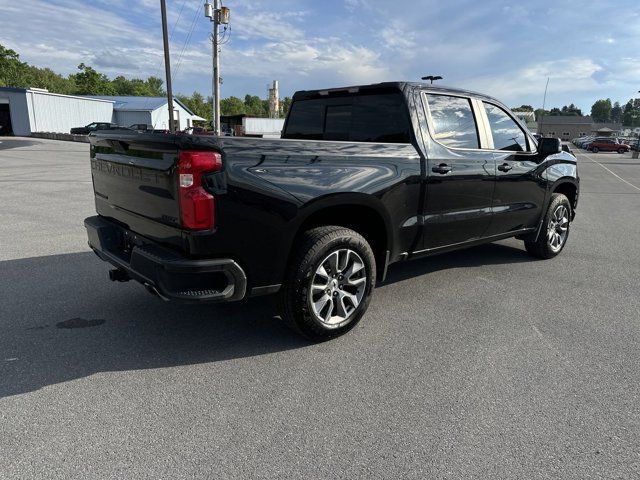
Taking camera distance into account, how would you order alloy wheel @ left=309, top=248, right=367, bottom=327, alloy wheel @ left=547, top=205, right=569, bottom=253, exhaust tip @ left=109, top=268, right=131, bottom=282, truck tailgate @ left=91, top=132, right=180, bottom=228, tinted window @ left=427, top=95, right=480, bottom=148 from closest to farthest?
truck tailgate @ left=91, top=132, right=180, bottom=228, alloy wheel @ left=309, top=248, right=367, bottom=327, exhaust tip @ left=109, top=268, right=131, bottom=282, tinted window @ left=427, top=95, right=480, bottom=148, alloy wheel @ left=547, top=205, right=569, bottom=253

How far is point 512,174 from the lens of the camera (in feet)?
16.6

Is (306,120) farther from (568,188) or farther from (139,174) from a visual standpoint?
(568,188)

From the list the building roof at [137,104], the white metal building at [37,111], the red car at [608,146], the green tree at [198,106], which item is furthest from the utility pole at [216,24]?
the green tree at [198,106]

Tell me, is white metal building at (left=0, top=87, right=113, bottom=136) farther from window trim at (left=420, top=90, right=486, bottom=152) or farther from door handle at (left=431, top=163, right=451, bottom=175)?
door handle at (left=431, top=163, right=451, bottom=175)

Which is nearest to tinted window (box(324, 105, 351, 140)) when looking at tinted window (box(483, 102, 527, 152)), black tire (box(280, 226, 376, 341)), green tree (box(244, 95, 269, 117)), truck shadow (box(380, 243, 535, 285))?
black tire (box(280, 226, 376, 341))

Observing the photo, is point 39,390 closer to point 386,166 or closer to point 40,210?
point 386,166

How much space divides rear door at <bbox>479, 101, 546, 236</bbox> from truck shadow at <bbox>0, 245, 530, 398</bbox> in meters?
1.46

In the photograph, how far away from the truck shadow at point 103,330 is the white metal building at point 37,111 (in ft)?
129

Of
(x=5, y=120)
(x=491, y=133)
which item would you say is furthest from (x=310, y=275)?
(x=5, y=120)

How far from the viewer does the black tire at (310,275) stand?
10.9 ft

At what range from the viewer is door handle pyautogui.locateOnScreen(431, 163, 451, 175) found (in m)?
4.12

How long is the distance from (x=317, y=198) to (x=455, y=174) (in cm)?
164

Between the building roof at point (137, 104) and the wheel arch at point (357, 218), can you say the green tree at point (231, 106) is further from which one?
the wheel arch at point (357, 218)

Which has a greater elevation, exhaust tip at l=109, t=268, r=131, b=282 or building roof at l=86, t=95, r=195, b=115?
building roof at l=86, t=95, r=195, b=115
